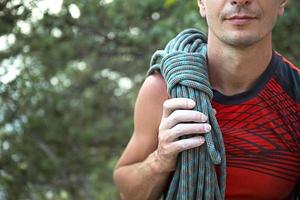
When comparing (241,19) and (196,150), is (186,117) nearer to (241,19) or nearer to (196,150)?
(196,150)

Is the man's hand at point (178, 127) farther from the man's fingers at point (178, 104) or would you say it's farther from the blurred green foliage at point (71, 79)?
the blurred green foliage at point (71, 79)

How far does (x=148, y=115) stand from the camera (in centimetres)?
261

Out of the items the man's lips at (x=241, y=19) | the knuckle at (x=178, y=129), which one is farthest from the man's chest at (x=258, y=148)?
the man's lips at (x=241, y=19)

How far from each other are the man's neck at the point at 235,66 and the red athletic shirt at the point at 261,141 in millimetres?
49

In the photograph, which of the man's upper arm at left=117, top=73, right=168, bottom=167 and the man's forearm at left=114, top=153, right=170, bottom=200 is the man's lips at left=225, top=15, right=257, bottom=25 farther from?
the man's forearm at left=114, top=153, right=170, bottom=200

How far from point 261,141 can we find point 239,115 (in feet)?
0.44

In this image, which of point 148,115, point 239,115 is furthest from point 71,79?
point 239,115

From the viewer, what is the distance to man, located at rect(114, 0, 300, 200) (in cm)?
242

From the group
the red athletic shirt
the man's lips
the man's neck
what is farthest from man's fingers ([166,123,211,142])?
the man's lips

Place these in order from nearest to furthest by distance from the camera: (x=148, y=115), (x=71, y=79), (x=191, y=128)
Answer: (x=191, y=128), (x=148, y=115), (x=71, y=79)

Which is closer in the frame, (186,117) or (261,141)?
(186,117)

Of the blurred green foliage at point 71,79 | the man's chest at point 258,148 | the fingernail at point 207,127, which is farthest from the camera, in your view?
the blurred green foliage at point 71,79

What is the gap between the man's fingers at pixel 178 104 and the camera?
7.78ft

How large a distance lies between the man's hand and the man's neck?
28cm
